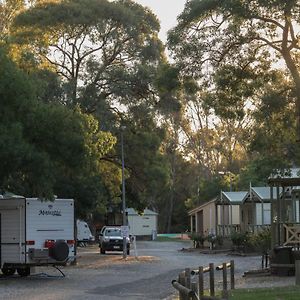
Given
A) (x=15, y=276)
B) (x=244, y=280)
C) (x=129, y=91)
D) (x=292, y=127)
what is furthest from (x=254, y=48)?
(x=129, y=91)

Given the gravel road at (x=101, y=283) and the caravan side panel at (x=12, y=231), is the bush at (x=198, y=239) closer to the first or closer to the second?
the gravel road at (x=101, y=283)

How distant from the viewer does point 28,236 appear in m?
24.9

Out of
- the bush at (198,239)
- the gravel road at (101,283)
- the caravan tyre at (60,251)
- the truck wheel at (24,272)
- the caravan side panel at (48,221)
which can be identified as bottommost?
the gravel road at (101,283)

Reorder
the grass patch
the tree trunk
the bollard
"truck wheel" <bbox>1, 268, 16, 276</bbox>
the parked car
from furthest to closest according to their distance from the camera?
the parked car → "truck wheel" <bbox>1, 268, 16, 276</bbox> → the tree trunk → the grass patch → the bollard

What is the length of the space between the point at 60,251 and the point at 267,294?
956 cm

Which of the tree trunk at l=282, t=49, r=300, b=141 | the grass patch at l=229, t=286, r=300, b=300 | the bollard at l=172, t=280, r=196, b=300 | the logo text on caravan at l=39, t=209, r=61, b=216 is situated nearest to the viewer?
the bollard at l=172, t=280, r=196, b=300

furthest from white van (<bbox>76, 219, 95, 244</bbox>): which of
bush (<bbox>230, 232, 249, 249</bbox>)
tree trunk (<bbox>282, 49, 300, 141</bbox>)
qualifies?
tree trunk (<bbox>282, 49, 300, 141</bbox>)

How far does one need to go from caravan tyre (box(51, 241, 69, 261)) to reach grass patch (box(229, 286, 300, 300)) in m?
8.02

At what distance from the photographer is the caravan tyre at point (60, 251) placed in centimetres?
2500

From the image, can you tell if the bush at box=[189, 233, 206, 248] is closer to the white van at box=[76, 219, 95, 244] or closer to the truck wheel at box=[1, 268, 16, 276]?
the white van at box=[76, 219, 95, 244]

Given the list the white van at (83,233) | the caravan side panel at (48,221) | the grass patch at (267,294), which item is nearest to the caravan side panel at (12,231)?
the caravan side panel at (48,221)

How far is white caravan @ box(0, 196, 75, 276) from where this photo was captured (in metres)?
24.9

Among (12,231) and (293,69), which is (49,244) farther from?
(293,69)

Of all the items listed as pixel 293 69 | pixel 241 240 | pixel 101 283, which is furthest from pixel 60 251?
pixel 241 240
